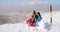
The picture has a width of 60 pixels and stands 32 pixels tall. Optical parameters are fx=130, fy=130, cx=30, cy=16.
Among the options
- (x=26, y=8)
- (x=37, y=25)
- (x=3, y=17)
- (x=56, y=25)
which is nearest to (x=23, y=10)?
(x=26, y=8)

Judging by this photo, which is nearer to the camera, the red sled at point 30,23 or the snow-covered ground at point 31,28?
the snow-covered ground at point 31,28

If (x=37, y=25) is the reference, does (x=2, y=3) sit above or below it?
above

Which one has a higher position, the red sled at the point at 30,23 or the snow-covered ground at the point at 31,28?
the red sled at the point at 30,23

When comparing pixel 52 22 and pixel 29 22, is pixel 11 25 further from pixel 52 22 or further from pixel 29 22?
pixel 52 22

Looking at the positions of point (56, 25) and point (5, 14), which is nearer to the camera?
point (56, 25)

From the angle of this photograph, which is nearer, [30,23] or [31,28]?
[31,28]

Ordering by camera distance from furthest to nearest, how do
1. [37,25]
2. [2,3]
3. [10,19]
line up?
[2,3] → [10,19] → [37,25]

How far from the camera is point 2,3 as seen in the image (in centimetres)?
212

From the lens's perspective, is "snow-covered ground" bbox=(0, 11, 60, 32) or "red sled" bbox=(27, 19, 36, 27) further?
"red sled" bbox=(27, 19, 36, 27)

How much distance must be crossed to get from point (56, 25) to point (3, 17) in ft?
2.70

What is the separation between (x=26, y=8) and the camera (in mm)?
2223

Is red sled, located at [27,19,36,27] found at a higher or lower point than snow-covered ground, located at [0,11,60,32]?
higher

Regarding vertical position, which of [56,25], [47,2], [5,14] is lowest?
[56,25]

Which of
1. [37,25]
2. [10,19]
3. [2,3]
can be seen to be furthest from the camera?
[2,3]
